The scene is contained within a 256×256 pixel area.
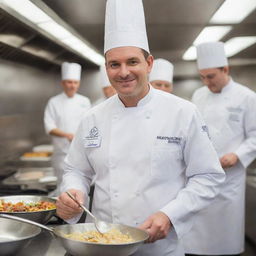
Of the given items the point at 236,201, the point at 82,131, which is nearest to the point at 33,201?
the point at 82,131

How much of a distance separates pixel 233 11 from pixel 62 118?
2.43 meters

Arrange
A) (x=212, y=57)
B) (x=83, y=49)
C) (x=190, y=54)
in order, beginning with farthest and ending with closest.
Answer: (x=190, y=54)
(x=83, y=49)
(x=212, y=57)

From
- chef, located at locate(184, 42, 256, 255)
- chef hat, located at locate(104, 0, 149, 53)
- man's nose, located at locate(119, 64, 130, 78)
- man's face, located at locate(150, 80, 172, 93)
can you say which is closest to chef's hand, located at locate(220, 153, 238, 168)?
chef, located at locate(184, 42, 256, 255)

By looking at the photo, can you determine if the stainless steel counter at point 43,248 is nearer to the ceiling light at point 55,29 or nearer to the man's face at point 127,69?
the man's face at point 127,69

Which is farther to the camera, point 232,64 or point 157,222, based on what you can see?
point 232,64

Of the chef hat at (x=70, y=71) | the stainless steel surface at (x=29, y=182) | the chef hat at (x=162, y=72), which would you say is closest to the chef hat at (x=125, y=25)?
the stainless steel surface at (x=29, y=182)

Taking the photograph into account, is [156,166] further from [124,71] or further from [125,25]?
[125,25]

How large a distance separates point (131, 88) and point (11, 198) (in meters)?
0.75

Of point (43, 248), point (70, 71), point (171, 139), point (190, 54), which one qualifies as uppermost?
point (190, 54)

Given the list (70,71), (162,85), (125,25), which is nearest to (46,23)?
(162,85)

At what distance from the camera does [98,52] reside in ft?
16.4

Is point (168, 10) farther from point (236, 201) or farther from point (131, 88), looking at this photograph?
point (131, 88)

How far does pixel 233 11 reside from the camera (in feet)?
10.1

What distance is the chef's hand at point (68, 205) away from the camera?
150 cm
